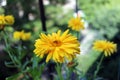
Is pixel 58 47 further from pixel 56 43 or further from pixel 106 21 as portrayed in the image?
pixel 106 21

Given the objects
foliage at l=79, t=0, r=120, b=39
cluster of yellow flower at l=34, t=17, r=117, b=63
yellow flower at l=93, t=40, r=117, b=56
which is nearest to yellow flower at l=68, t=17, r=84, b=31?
yellow flower at l=93, t=40, r=117, b=56

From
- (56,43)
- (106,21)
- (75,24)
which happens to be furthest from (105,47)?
(106,21)

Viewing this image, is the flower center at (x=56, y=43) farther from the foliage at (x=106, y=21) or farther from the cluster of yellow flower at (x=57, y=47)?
the foliage at (x=106, y=21)

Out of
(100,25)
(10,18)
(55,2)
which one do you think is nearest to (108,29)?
(100,25)

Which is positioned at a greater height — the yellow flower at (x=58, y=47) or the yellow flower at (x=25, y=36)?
the yellow flower at (x=58, y=47)

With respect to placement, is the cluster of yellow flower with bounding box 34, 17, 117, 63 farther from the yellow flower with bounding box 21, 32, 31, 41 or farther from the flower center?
the yellow flower with bounding box 21, 32, 31, 41

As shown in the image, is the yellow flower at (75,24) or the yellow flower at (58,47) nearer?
the yellow flower at (58,47)

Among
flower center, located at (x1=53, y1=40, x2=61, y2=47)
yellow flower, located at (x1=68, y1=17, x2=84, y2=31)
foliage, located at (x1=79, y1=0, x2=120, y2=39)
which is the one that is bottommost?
foliage, located at (x1=79, y1=0, x2=120, y2=39)

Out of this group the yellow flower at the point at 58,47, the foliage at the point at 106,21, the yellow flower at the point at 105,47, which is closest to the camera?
the yellow flower at the point at 58,47

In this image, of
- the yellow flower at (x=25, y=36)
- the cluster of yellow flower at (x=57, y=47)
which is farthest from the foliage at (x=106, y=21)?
the cluster of yellow flower at (x=57, y=47)
